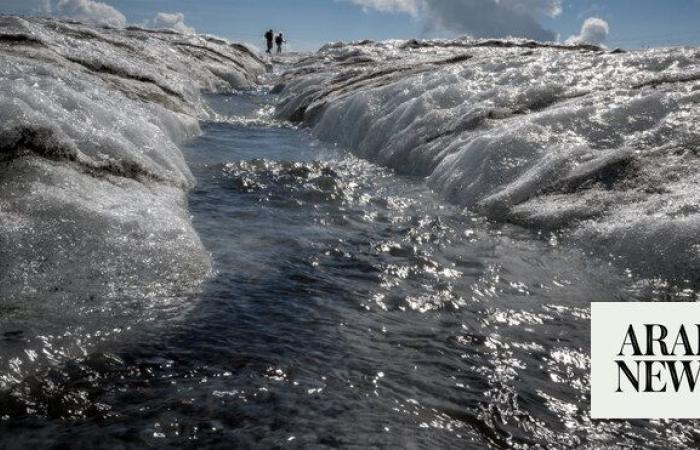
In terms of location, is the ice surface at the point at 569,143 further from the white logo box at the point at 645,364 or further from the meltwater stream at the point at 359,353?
the white logo box at the point at 645,364

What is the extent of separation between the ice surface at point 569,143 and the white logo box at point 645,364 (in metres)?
1.15

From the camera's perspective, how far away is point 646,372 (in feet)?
12.9

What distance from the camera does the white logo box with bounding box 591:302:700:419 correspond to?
3594 mm

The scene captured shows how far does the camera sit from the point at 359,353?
418cm

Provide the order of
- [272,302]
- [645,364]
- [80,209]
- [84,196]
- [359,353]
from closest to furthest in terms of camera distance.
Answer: [645,364], [359,353], [272,302], [80,209], [84,196]

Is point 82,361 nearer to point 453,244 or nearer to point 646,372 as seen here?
point 646,372

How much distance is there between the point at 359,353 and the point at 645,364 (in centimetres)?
220

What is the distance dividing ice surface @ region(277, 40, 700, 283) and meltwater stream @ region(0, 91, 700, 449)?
2.04 ft

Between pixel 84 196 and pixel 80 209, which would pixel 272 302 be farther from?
pixel 84 196

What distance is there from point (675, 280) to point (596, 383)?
2.33m

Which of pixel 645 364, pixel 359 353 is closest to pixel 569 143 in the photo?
pixel 645 364

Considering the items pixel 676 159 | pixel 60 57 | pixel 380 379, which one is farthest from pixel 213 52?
pixel 380 379

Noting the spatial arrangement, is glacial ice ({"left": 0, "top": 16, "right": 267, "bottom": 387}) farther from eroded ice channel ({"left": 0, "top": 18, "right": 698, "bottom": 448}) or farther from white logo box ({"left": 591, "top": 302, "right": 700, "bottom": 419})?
white logo box ({"left": 591, "top": 302, "right": 700, "bottom": 419})

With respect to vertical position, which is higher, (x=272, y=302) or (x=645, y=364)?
(x=272, y=302)
